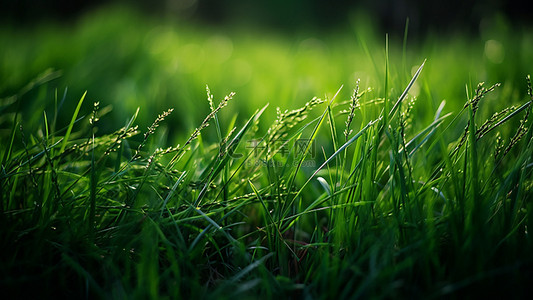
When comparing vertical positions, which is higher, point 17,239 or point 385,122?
point 385,122

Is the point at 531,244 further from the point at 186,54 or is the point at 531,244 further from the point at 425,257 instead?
the point at 186,54

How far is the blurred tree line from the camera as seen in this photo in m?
4.97

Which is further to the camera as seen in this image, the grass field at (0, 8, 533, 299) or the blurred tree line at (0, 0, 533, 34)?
the blurred tree line at (0, 0, 533, 34)

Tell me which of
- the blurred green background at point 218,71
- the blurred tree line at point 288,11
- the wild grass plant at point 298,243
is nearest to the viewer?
the wild grass plant at point 298,243

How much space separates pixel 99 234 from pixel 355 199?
23.0 inches

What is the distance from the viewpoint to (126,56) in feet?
8.36

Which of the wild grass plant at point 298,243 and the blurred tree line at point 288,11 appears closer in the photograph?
the wild grass plant at point 298,243

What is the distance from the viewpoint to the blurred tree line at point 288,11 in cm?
497

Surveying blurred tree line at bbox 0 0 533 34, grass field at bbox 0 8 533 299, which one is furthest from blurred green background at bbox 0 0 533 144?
blurred tree line at bbox 0 0 533 34

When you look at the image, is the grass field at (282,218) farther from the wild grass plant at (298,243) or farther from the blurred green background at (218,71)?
the blurred green background at (218,71)

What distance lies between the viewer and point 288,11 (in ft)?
25.6

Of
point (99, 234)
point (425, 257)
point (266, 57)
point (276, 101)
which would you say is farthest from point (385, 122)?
point (266, 57)

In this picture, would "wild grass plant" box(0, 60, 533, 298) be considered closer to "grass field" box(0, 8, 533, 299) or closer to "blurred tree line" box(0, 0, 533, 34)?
"grass field" box(0, 8, 533, 299)

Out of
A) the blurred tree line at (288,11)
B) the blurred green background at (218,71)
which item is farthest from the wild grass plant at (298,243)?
the blurred tree line at (288,11)
